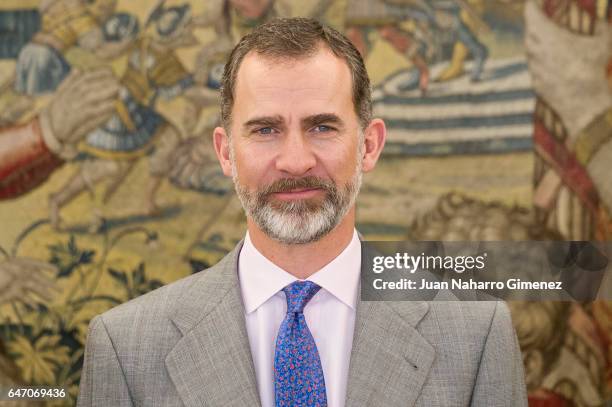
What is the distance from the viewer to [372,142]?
2.32 metres

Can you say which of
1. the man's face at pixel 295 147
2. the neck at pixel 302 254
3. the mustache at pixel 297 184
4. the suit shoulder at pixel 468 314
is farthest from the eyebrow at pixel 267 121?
the suit shoulder at pixel 468 314

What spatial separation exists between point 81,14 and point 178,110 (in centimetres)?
68

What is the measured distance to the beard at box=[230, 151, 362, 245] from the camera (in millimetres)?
2098

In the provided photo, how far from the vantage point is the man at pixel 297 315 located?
2.07 meters

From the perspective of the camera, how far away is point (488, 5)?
3.72 metres

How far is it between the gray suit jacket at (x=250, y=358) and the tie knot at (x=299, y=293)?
13 centimetres

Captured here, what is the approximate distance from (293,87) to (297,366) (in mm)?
721

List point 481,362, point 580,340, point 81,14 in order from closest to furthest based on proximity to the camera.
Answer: point 481,362 < point 580,340 < point 81,14

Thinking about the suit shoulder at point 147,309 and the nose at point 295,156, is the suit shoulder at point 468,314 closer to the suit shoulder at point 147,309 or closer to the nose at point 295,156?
the nose at point 295,156

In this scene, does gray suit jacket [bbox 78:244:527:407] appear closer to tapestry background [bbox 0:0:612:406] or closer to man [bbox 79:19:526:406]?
man [bbox 79:19:526:406]

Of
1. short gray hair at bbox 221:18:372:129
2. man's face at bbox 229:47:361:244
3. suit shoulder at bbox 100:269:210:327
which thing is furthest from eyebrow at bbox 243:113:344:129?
suit shoulder at bbox 100:269:210:327

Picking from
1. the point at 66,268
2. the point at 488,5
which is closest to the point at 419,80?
the point at 488,5

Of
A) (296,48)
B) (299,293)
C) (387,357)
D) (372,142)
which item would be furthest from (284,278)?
(296,48)

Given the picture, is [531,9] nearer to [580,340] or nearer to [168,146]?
[580,340]
